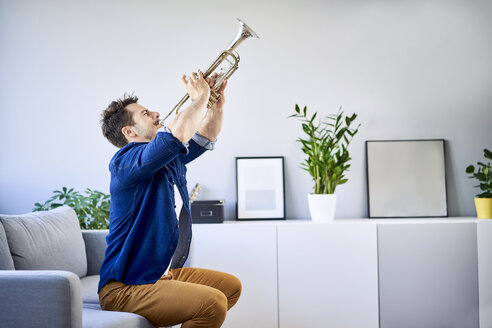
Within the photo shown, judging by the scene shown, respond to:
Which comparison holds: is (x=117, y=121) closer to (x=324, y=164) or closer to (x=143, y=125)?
(x=143, y=125)

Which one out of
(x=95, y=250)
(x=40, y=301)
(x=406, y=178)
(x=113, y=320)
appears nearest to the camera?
(x=40, y=301)

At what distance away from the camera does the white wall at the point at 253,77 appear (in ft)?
11.7

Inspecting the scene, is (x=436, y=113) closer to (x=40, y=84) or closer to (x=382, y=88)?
(x=382, y=88)

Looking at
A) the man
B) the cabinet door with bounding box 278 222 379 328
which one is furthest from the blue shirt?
the cabinet door with bounding box 278 222 379 328

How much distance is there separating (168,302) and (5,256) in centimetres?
77

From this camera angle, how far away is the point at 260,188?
3.51 m

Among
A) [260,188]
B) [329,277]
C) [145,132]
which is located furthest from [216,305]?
[260,188]

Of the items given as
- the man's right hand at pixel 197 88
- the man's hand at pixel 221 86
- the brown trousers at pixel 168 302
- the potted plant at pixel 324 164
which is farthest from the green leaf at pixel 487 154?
the brown trousers at pixel 168 302

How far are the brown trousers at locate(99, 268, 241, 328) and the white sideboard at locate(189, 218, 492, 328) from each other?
4.33 ft

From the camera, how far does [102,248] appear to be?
273 cm

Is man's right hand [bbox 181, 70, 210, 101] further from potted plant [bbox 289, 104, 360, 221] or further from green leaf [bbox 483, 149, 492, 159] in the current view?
green leaf [bbox 483, 149, 492, 159]

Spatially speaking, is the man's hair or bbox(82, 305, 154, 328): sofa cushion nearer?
bbox(82, 305, 154, 328): sofa cushion

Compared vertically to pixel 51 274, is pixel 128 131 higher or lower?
higher

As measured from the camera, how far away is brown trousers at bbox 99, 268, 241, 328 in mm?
1732
